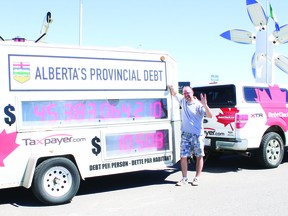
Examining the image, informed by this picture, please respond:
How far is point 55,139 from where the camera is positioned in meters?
6.07

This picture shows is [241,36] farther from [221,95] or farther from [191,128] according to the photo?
[191,128]

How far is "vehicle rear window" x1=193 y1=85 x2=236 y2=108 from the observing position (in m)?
8.42

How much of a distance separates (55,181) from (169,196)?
1879 mm

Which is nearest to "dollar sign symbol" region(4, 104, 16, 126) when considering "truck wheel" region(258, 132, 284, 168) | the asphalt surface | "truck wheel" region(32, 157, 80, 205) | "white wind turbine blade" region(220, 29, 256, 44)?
"truck wheel" region(32, 157, 80, 205)

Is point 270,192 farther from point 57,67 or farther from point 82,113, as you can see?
point 57,67

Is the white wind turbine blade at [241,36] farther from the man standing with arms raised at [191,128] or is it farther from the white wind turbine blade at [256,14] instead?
the man standing with arms raised at [191,128]

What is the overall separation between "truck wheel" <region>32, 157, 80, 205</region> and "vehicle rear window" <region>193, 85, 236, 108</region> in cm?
387

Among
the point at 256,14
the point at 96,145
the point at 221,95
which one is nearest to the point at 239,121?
the point at 221,95

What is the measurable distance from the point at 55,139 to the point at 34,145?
340 mm

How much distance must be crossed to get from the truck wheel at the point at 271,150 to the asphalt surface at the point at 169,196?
0.76 ft

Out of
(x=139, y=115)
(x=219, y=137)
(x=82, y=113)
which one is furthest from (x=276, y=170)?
(x=82, y=113)

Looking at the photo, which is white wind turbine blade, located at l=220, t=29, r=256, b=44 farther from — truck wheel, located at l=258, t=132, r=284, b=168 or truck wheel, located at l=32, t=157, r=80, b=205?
truck wheel, located at l=32, t=157, r=80, b=205

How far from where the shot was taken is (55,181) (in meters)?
6.04

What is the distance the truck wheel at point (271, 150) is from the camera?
869 centimetres
